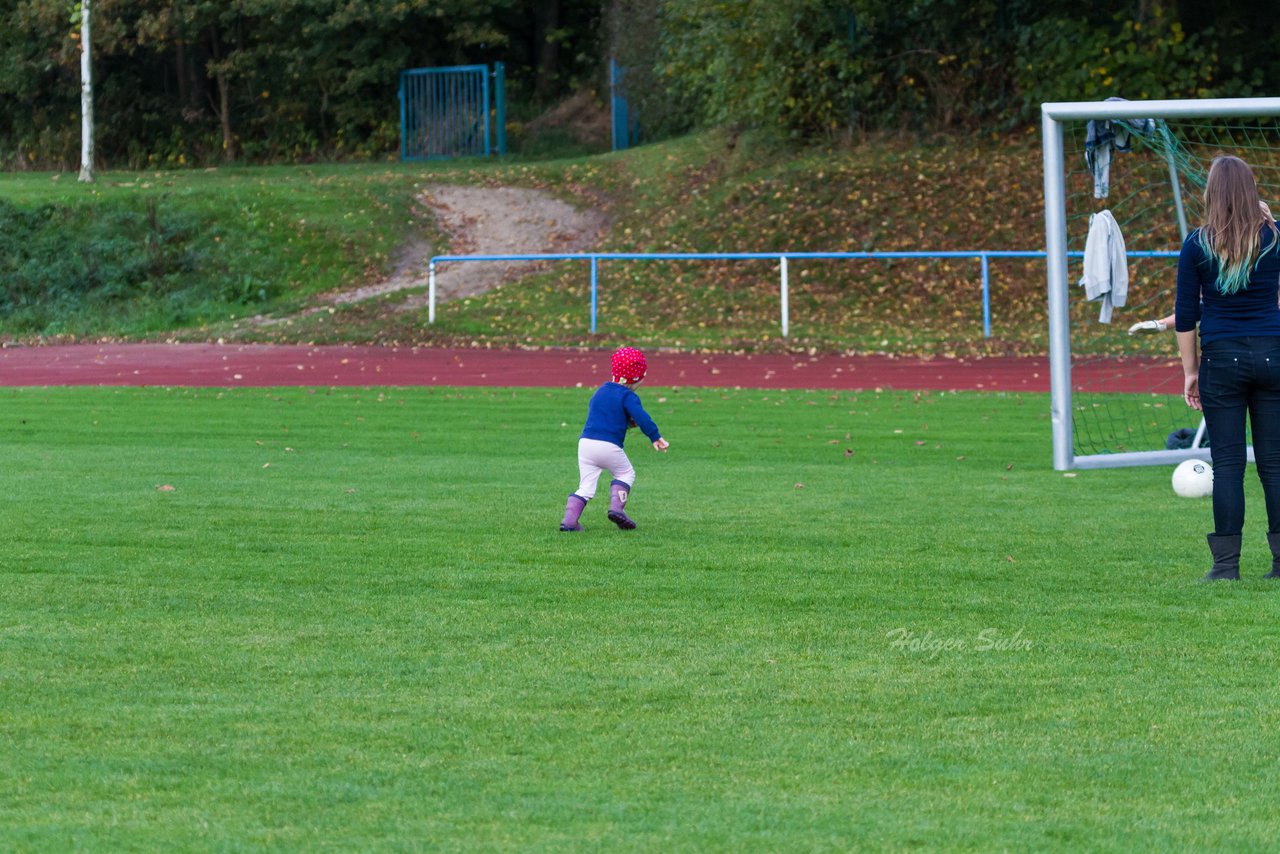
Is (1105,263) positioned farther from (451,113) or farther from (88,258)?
(451,113)

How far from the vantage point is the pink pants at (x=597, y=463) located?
9.41 metres

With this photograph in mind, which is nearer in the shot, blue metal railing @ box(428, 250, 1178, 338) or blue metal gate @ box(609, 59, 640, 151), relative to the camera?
blue metal railing @ box(428, 250, 1178, 338)

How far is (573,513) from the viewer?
30.7ft

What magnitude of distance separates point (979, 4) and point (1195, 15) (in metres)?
4.10

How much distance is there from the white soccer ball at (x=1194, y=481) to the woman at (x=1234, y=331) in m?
2.80

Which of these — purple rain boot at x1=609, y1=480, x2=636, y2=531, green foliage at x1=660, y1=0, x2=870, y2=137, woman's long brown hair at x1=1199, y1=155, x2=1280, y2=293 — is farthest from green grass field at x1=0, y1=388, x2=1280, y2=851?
green foliage at x1=660, y1=0, x2=870, y2=137

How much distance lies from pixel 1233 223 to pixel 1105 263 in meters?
3.86

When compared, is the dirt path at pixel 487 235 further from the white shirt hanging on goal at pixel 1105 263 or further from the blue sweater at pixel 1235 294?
the blue sweater at pixel 1235 294

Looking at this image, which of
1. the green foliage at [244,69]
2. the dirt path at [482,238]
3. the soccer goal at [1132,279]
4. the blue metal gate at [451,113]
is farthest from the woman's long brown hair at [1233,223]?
the green foliage at [244,69]

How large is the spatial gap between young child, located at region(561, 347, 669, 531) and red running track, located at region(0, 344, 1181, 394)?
408 inches

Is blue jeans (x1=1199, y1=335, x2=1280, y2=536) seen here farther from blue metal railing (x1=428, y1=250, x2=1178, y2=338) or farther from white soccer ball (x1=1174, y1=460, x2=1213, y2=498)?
blue metal railing (x1=428, y1=250, x2=1178, y2=338)

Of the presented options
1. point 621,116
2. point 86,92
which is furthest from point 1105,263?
point 621,116

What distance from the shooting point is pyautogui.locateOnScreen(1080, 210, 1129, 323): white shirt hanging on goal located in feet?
37.0

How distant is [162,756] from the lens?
4.86m
